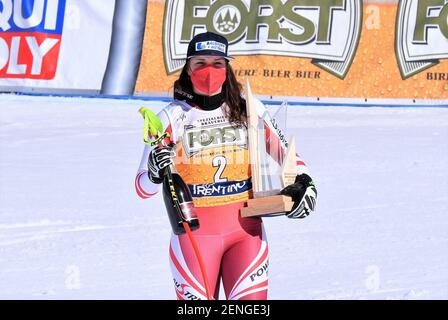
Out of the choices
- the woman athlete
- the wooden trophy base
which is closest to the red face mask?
the woman athlete

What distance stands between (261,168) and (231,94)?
0.38m

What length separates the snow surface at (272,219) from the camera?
6.84 metres

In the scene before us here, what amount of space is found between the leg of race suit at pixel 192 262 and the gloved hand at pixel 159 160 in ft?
1.15

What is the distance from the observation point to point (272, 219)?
8594 millimetres

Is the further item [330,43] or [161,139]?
[330,43]

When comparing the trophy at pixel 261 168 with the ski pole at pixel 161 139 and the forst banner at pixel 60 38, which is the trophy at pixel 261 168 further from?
the forst banner at pixel 60 38

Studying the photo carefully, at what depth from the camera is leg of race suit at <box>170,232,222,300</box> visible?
15.7 feet

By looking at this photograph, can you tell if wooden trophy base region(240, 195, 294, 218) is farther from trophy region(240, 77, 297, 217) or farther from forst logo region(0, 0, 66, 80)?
forst logo region(0, 0, 66, 80)

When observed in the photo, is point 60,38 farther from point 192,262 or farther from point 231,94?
point 192,262

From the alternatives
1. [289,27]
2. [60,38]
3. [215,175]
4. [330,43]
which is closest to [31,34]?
[60,38]

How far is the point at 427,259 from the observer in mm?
7285

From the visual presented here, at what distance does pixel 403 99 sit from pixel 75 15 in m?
4.39

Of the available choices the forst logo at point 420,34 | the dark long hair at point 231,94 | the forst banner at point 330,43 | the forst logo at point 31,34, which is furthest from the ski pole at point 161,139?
the forst logo at point 31,34

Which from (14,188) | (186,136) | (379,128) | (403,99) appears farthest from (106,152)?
(186,136)
